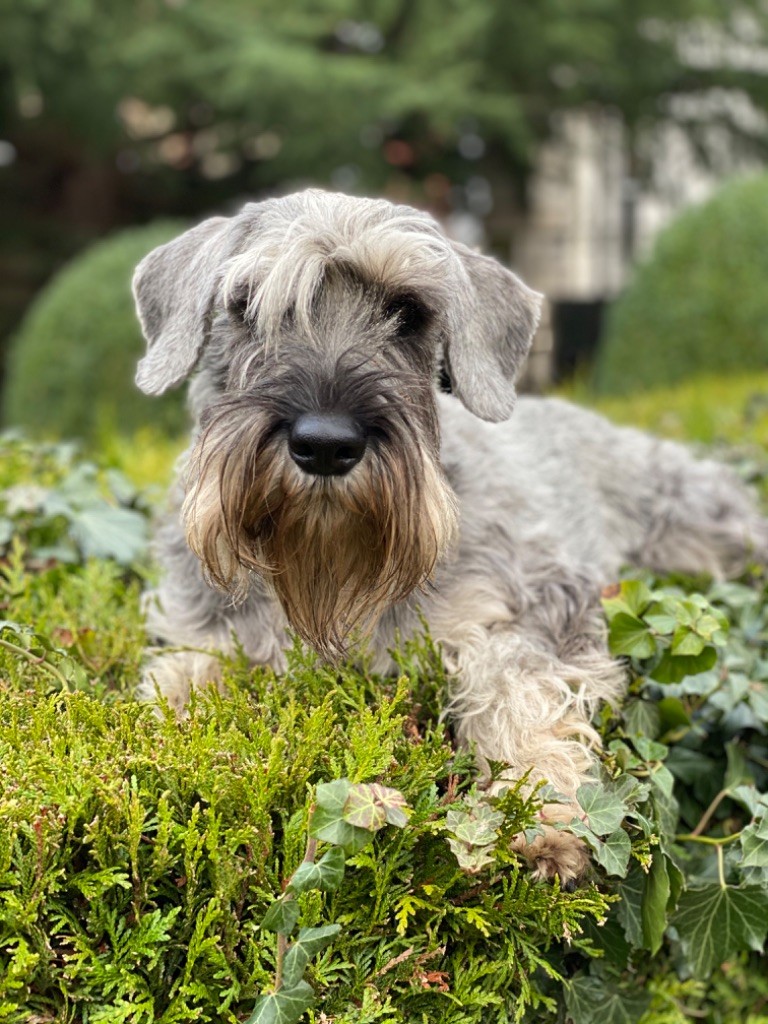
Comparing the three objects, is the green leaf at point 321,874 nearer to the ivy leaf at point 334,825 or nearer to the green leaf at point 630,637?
the ivy leaf at point 334,825

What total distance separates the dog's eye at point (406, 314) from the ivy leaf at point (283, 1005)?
1.73 metres

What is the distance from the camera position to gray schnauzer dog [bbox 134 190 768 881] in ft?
9.09

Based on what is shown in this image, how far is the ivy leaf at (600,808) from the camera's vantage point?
8.52 ft

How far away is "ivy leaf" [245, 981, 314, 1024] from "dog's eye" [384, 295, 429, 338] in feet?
5.69

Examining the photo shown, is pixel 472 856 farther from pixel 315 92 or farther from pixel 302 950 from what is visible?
pixel 315 92

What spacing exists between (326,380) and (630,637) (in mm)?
1190

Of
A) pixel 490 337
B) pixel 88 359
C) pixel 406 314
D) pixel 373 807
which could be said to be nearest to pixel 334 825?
pixel 373 807

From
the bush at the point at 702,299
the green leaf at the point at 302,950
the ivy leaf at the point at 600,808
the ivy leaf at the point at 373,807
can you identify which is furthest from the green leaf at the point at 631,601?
the bush at the point at 702,299

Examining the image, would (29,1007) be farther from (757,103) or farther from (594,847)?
(757,103)

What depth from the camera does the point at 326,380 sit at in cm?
281

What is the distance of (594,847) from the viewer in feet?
8.41

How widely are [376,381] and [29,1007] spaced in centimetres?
164

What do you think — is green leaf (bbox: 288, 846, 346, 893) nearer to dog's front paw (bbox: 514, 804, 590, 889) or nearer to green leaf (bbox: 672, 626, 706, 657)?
dog's front paw (bbox: 514, 804, 590, 889)

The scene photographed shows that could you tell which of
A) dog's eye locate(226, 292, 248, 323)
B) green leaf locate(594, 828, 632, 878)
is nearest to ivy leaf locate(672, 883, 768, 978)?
green leaf locate(594, 828, 632, 878)
